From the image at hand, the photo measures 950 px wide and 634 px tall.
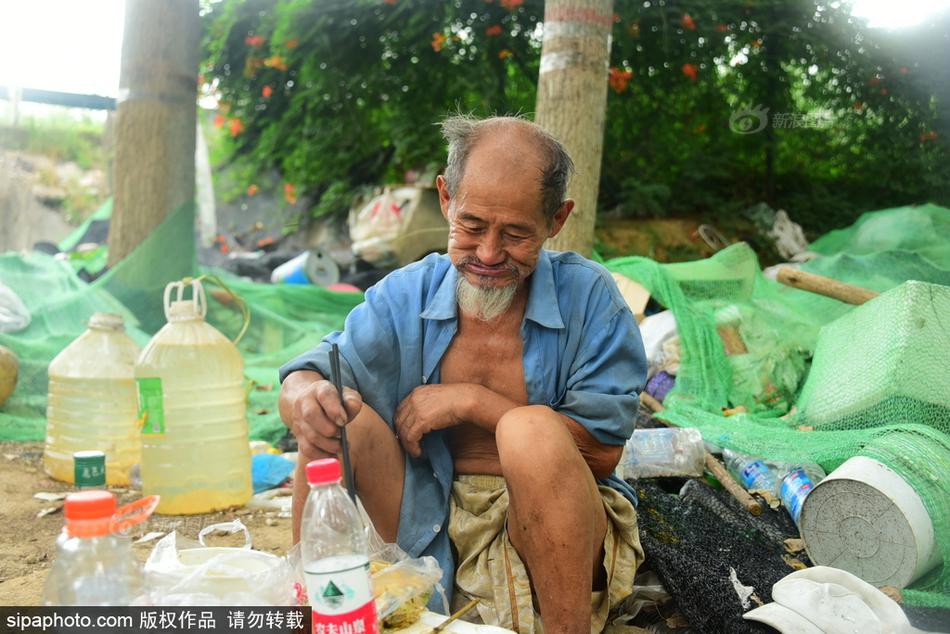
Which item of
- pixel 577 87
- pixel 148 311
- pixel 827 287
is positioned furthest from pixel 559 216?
pixel 148 311

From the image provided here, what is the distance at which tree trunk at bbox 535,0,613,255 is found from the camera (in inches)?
162

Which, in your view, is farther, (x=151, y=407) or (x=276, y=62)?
(x=276, y=62)

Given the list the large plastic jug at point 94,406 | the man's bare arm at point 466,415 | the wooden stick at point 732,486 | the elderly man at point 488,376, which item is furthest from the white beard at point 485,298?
the large plastic jug at point 94,406

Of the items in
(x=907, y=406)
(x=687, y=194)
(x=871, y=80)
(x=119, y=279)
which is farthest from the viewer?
(x=687, y=194)

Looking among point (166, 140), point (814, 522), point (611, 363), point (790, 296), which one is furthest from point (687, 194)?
point (611, 363)

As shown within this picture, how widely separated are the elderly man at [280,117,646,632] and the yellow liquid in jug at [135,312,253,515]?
1.42 m

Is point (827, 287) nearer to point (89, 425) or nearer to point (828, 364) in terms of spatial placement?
point (828, 364)

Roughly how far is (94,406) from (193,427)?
0.66 meters

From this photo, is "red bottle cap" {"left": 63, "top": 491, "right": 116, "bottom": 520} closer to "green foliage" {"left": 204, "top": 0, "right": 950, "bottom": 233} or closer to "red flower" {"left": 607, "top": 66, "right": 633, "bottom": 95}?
"green foliage" {"left": 204, "top": 0, "right": 950, "bottom": 233}

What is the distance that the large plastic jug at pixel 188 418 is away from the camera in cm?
356

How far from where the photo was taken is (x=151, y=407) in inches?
139

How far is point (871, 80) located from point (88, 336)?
6402mm

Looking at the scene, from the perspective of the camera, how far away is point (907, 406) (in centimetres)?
343

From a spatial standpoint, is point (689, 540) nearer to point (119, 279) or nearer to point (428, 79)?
point (119, 279)
